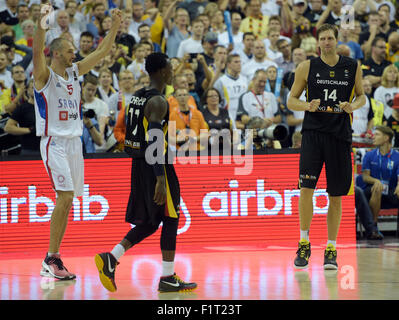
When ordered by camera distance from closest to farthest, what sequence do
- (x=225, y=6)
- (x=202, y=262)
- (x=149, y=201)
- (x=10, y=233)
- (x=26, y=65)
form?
(x=149, y=201), (x=202, y=262), (x=10, y=233), (x=26, y=65), (x=225, y=6)

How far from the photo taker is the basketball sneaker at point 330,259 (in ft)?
25.3

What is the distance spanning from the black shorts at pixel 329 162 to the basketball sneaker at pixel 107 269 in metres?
2.59

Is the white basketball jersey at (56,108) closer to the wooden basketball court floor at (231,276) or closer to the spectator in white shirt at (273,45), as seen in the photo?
the wooden basketball court floor at (231,276)

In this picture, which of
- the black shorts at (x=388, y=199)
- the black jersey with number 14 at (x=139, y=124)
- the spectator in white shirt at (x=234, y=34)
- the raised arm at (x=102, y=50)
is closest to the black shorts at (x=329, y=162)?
the black jersey with number 14 at (x=139, y=124)

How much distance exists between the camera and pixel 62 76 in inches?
294

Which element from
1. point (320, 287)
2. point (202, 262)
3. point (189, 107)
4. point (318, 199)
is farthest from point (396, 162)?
point (320, 287)

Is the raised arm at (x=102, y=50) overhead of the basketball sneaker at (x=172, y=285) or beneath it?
overhead

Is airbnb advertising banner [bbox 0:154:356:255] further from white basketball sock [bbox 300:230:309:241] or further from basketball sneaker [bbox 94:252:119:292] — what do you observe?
basketball sneaker [bbox 94:252:119:292]

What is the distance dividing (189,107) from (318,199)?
2.67 meters

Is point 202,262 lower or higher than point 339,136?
lower

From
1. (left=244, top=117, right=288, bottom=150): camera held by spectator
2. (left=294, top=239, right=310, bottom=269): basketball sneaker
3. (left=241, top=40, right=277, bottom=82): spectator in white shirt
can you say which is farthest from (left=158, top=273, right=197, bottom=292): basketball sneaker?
(left=241, top=40, right=277, bottom=82): spectator in white shirt

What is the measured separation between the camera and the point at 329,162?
7812 mm

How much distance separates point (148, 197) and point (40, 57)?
193 centimetres

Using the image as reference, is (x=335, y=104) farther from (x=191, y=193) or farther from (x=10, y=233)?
(x=10, y=233)
